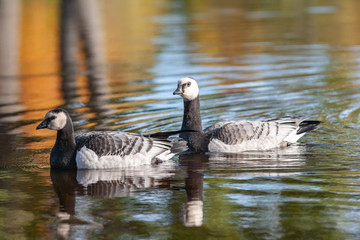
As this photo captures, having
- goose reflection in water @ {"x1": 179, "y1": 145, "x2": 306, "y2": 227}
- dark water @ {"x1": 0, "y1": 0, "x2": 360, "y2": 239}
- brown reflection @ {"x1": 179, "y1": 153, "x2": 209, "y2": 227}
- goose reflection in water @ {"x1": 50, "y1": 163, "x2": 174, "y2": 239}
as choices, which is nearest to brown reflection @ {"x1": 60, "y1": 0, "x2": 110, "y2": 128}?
dark water @ {"x1": 0, "y1": 0, "x2": 360, "y2": 239}

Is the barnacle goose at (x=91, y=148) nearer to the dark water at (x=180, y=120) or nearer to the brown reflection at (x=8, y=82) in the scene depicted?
the dark water at (x=180, y=120)

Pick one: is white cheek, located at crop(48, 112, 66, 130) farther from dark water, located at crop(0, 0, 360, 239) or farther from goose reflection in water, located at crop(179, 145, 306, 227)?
goose reflection in water, located at crop(179, 145, 306, 227)

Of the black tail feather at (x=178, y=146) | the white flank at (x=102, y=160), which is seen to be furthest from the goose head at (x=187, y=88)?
the white flank at (x=102, y=160)

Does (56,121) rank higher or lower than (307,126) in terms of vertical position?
higher

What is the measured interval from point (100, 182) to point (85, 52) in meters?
20.5

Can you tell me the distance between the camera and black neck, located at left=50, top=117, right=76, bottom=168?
12180mm

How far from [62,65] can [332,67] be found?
392 inches

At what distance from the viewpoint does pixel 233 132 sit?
13.6 m

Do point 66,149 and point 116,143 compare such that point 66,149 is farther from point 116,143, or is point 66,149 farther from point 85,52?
point 85,52

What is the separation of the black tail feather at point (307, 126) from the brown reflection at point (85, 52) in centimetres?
441

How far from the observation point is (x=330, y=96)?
61.6 ft

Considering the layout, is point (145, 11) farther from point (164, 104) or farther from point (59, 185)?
point (59, 185)

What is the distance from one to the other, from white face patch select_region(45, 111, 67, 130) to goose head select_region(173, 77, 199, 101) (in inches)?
95.4

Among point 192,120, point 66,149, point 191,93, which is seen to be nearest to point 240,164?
point 192,120
